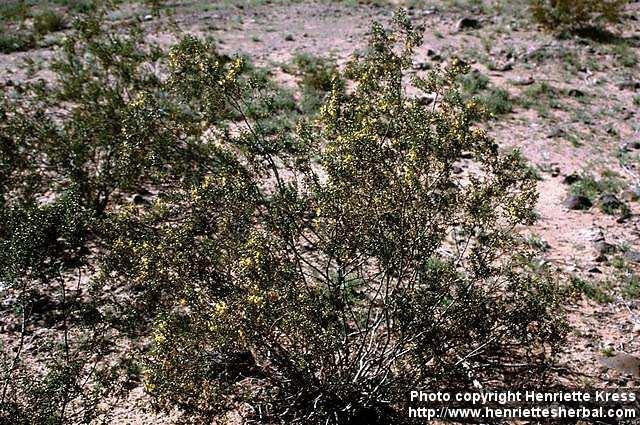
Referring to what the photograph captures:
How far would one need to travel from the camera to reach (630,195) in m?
8.55

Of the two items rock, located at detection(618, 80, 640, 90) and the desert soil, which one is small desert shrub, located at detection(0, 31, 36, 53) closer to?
the desert soil

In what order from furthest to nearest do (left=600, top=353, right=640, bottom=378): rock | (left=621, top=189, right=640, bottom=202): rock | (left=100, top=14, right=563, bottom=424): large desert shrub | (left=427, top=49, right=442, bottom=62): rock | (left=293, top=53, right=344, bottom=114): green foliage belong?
(left=427, top=49, right=442, bottom=62): rock
(left=293, top=53, right=344, bottom=114): green foliage
(left=621, top=189, right=640, bottom=202): rock
(left=600, top=353, right=640, bottom=378): rock
(left=100, top=14, right=563, bottom=424): large desert shrub

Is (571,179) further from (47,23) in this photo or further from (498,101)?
(47,23)

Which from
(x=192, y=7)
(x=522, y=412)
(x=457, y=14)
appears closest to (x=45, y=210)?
(x=522, y=412)

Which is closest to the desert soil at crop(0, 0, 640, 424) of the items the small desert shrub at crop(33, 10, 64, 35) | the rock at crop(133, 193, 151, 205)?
the small desert shrub at crop(33, 10, 64, 35)

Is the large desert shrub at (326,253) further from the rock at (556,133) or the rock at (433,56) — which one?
the rock at (433,56)

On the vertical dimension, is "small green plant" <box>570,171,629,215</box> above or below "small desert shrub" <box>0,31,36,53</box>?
below

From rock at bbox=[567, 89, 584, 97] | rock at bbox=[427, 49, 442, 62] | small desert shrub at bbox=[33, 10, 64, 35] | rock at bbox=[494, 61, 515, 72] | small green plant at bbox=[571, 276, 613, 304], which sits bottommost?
small green plant at bbox=[571, 276, 613, 304]

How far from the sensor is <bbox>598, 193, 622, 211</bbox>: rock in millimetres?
8227

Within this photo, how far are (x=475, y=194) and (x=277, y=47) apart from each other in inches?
452

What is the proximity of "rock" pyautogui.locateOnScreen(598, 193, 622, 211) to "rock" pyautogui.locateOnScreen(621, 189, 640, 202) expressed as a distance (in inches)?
9.5

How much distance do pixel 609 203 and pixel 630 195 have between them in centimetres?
Answer: 53

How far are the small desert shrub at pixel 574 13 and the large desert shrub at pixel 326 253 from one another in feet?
37.8

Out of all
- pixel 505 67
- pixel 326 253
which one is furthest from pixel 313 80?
pixel 326 253
